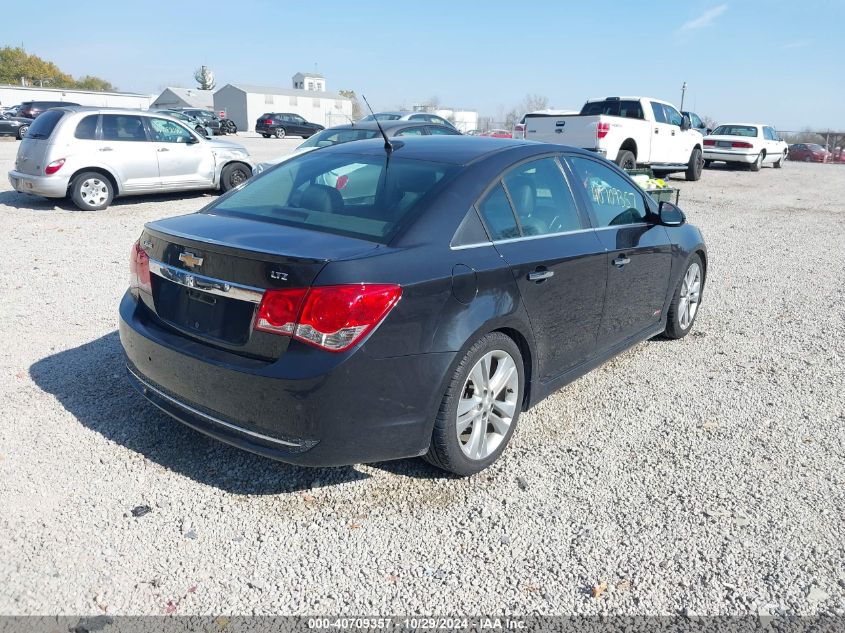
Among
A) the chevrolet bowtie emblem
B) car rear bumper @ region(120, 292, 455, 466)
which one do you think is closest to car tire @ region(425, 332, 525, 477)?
car rear bumper @ region(120, 292, 455, 466)

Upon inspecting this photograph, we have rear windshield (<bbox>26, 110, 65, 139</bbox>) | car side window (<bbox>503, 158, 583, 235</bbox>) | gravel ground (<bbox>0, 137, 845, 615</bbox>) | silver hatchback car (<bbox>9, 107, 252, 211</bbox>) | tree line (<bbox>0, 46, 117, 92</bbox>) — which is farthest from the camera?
tree line (<bbox>0, 46, 117, 92</bbox>)

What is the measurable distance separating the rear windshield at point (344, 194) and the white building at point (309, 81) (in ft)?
412

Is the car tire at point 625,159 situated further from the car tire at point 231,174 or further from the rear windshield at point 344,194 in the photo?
the rear windshield at point 344,194

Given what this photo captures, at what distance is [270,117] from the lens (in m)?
42.6

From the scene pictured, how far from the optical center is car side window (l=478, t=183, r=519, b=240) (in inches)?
135

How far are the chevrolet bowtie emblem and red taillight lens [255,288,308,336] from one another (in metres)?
0.44

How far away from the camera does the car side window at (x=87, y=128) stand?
11120mm

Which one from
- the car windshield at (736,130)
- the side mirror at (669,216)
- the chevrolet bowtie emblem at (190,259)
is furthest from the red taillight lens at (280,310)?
the car windshield at (736,130)

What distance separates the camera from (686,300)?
221 inches

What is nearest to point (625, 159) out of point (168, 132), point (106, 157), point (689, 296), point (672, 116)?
point (672, 116)

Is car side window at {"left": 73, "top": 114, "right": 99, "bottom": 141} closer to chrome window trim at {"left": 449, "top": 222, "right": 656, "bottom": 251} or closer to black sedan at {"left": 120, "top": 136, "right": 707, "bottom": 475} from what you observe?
black sedan at {"left": 120, "top": 136, "right": 707, "bottom": 475}

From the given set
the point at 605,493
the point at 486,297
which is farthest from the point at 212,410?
the point at 605,493

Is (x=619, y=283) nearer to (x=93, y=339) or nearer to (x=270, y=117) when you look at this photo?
(x=93, y=339)

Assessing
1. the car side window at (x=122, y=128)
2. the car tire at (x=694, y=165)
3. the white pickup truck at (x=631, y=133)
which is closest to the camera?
the car side window at (x=122, y=128)
